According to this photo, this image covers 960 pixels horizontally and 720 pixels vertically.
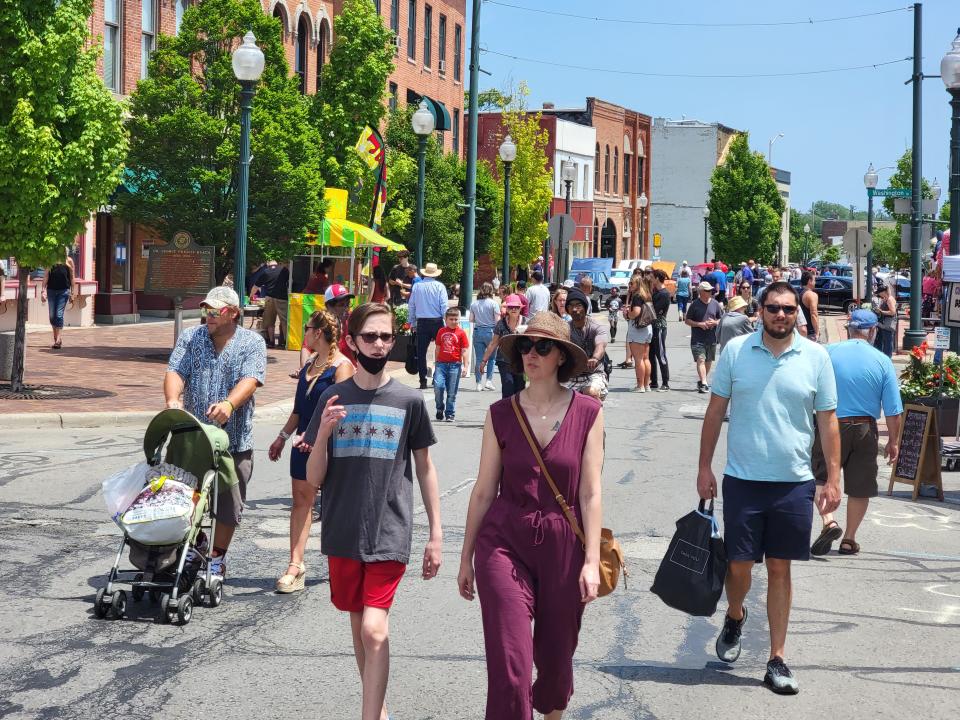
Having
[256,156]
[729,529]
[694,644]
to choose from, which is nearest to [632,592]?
[694,644]

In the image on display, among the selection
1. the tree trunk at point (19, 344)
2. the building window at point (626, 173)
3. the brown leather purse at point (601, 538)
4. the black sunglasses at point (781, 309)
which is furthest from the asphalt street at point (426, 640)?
the building window at point (626, 173)

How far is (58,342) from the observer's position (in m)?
23.5

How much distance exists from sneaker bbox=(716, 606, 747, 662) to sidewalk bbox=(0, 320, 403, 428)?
32.6 feet

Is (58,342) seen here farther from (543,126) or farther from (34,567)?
(543,126)

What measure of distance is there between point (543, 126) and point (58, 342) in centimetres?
4859

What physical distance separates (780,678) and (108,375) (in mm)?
14899

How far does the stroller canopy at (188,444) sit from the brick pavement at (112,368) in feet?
27.7

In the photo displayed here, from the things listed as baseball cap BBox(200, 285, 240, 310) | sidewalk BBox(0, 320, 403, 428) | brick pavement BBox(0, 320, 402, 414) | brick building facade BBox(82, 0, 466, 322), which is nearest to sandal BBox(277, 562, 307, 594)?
baseball cap BBox(200, 285, 240, 310)

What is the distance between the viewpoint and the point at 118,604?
7246mm

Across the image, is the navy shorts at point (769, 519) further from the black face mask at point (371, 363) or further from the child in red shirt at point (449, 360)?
the child in red shirt at point (449, 360)

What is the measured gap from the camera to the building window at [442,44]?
52.2 m

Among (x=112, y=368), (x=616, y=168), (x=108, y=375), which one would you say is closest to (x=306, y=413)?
(x=108, y=375)

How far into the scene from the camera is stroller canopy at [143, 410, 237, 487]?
24.2 ft

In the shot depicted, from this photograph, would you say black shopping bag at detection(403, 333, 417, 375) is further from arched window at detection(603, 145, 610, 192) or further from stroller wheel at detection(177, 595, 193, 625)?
arched window at detection(603, 145, 610, 192)
